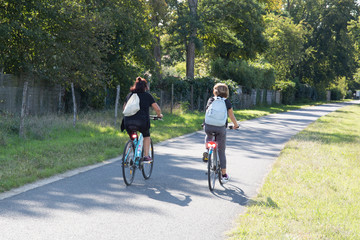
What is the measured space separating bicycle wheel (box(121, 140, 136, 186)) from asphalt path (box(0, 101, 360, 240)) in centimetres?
15

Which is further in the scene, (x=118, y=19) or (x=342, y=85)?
(x=342, y=85)

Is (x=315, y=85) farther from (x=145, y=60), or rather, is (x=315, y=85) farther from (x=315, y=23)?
(x=145, y=60)

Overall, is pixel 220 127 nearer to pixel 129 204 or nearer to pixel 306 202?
pixel 306 202

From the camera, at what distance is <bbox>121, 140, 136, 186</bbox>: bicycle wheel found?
286 inches

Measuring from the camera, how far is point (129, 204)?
20.3 feet

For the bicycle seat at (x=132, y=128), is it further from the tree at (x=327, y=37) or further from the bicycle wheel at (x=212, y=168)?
the tree at (x=327, y=37)

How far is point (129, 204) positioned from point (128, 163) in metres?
1.24

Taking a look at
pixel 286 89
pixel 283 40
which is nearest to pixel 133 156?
pixel 286 89

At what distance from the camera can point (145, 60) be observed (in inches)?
859

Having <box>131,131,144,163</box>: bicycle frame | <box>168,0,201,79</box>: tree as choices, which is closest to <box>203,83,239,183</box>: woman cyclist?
<box>131,131,144,163</box>: bicycle frame

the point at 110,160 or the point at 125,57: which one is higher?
the point at 125,57

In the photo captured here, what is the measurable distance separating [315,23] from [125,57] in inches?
2104

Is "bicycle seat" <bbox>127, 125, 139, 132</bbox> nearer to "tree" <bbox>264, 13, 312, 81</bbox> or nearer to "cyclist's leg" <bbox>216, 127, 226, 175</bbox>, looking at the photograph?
"cyclist's leg" <bbox>216, 127, 226, 175</bbox>

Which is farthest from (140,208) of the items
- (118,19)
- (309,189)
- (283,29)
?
(283,29)
